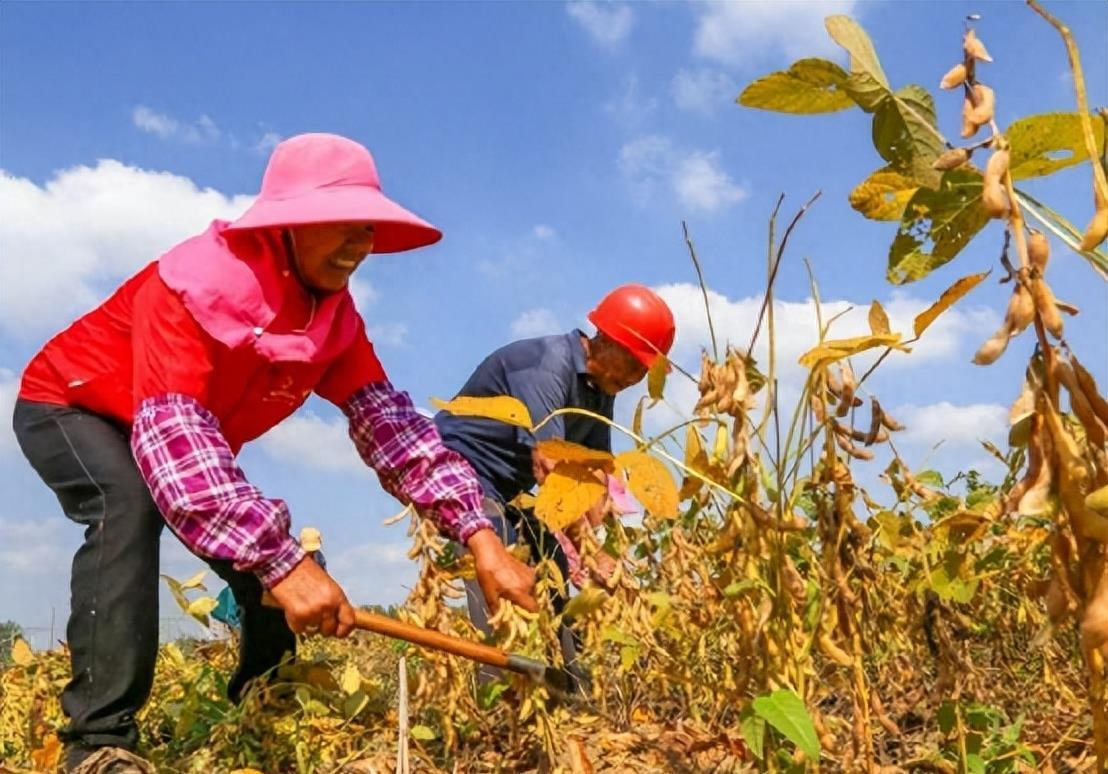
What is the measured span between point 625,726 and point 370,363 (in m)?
1.03

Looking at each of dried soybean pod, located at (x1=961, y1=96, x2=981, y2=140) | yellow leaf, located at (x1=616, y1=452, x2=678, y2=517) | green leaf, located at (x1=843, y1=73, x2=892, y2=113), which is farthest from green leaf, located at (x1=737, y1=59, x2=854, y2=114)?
yellow leaf, located at (x1=616, y1=452, x2=678, y2=517)

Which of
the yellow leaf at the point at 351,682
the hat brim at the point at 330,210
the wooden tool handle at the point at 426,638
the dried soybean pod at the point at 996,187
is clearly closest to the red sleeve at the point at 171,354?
the hat brim at the point at 330,210

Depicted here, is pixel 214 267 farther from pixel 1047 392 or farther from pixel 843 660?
pixel 1047 392

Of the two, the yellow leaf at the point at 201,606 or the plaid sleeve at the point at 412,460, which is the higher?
the plaid sleeve at the point at 412,460

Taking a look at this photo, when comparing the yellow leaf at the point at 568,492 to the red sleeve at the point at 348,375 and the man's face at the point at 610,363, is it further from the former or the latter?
the man's face at the point at 610,363

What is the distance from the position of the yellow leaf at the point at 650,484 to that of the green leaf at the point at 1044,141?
517 mm

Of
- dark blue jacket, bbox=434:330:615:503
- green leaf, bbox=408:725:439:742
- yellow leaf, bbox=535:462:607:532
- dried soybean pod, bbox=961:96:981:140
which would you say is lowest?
green leaf, bbox=408:725:439:742

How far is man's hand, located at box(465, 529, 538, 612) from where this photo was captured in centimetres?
226

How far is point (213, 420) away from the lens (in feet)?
6.95

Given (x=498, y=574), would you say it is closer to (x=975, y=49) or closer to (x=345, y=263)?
(x=345, y=263)

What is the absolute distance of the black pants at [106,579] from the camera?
7.09 ft

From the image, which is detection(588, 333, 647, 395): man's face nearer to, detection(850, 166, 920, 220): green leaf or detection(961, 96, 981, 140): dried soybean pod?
detection(850, 166, 920, 220): green leaf

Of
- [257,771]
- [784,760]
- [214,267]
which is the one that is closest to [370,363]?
[214,267]

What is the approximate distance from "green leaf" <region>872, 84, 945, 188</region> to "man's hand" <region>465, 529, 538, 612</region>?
1407 mm
